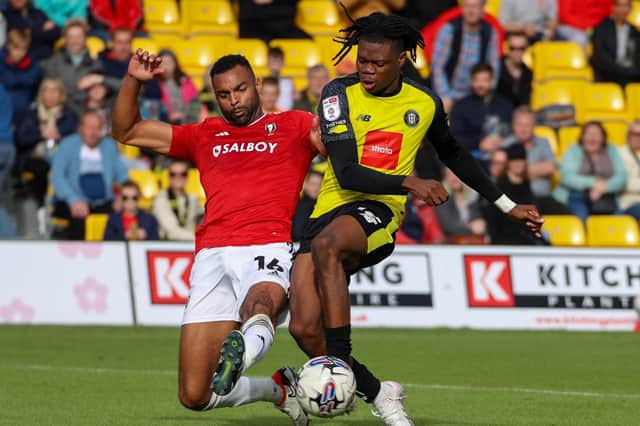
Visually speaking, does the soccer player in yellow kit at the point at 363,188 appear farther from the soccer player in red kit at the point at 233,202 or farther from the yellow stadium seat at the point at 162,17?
the yellow stadium seat at the point at 162,17

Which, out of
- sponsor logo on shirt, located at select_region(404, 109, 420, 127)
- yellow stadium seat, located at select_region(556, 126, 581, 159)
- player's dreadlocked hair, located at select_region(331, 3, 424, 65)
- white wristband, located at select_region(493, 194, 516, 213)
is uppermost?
player's dreadlocked hair, located at select_region(331, 3, 424, 65)

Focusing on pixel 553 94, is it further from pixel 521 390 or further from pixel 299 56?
pixel 521 390

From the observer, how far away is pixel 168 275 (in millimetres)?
16609

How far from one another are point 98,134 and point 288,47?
426 centimetres

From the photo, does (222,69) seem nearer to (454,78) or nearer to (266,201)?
(266,201)

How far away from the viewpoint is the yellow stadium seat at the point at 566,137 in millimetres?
19109

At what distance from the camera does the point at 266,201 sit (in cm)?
847

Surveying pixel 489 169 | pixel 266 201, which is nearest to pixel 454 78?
pixel 489 169

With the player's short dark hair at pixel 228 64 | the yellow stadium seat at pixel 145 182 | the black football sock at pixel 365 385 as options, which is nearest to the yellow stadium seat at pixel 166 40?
the yellow stadium seat at pixel 145 182

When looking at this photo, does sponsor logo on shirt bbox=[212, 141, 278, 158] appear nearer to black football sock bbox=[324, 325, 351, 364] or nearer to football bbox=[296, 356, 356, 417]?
black football sock bbox=[324, 325, 351, 364]

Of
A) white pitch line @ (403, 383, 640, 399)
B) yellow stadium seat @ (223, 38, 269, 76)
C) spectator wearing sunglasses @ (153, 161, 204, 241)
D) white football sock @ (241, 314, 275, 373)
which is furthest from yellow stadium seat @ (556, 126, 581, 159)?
white football sock @ (241, 314, 275, 373)

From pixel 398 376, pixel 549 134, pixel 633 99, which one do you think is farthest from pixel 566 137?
pixel 398 376

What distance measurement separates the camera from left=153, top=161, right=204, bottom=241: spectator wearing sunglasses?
1734 centimetres

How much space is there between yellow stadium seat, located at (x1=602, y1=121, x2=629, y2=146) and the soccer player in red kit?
11696 mm
